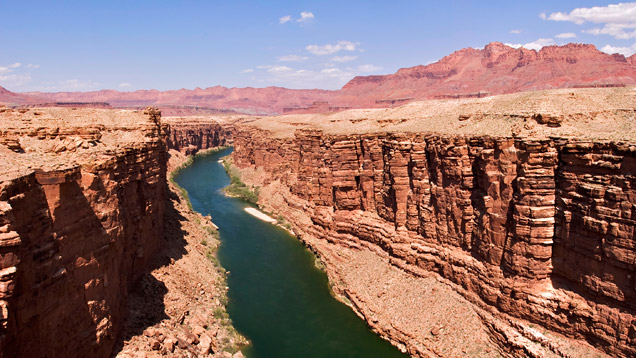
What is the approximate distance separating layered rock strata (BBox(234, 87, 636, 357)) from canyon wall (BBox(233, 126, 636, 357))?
48 millimetres

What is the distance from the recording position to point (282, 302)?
2964 centimetres

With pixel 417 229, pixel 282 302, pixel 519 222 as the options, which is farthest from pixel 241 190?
→ pixel 519 222

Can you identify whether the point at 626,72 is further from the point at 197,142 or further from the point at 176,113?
the point at 176,113

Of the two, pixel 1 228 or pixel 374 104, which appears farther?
pixel 374 104

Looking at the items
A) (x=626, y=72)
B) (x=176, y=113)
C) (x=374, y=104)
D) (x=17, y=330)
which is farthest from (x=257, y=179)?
(x=176, y=113)

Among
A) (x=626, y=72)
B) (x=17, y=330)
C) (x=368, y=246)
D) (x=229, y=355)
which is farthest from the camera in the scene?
(x=626, y=72)

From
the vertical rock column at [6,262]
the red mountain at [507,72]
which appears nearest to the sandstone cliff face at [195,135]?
the red mountain at [507,72]

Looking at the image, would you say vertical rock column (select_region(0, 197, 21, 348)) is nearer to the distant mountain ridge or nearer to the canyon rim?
the canyon rim

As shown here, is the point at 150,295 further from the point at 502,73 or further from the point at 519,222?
the point at 502,73

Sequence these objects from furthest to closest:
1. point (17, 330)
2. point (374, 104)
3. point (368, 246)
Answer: point (374, 104) < point (368, 246) < point (17, 330)

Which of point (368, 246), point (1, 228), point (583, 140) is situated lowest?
point (368, 246)

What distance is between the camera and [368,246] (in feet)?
107

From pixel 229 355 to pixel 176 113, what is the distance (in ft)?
611

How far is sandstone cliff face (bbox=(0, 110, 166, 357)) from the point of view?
37.6ft
